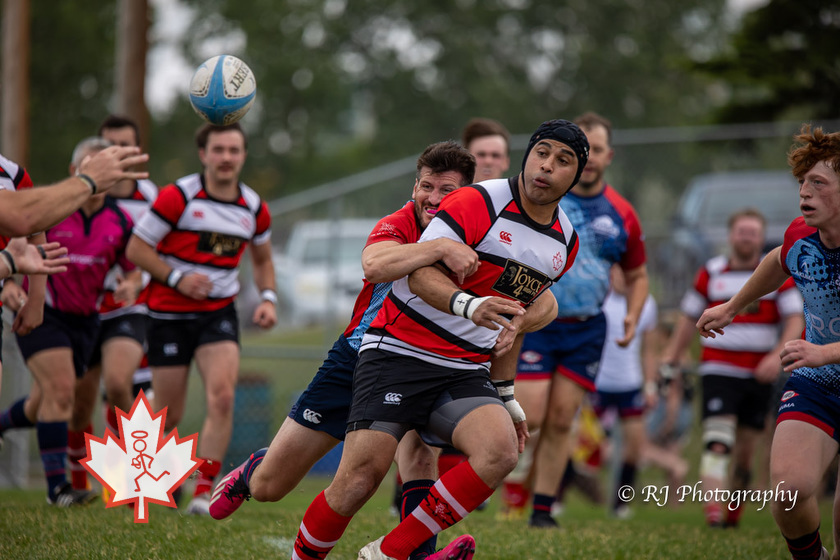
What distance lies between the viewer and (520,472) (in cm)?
849

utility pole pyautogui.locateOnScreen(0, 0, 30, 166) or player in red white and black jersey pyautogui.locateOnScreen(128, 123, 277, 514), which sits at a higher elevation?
utility pole pyautogui.locateOnScreen(0, 0, 30, 166)

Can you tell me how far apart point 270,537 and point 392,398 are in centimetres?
203

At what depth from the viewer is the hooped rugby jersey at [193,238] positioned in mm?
7133

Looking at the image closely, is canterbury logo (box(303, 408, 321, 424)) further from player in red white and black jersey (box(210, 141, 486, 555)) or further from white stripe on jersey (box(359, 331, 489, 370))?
white stripe on jersey (box(359, 331, 489, 370))

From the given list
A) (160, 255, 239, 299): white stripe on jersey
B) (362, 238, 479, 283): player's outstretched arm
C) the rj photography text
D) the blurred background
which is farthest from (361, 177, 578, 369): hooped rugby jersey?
the blurred background

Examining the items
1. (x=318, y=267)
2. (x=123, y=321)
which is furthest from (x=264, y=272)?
(x=318, y=267)

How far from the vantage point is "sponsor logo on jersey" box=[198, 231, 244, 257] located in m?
7.25

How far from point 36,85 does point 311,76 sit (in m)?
10.7

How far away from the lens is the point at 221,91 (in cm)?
607

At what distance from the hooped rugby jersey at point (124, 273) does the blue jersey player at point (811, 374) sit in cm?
470

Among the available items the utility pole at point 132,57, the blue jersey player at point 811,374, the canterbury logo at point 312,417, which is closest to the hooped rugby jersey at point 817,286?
the blue jersey player at point 811,374

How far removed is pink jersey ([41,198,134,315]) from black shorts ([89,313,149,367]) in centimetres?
23

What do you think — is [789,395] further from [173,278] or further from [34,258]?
[173,278]

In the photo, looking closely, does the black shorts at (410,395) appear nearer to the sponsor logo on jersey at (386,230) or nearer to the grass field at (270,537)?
the sponsor logo on jersey at (386,230)
